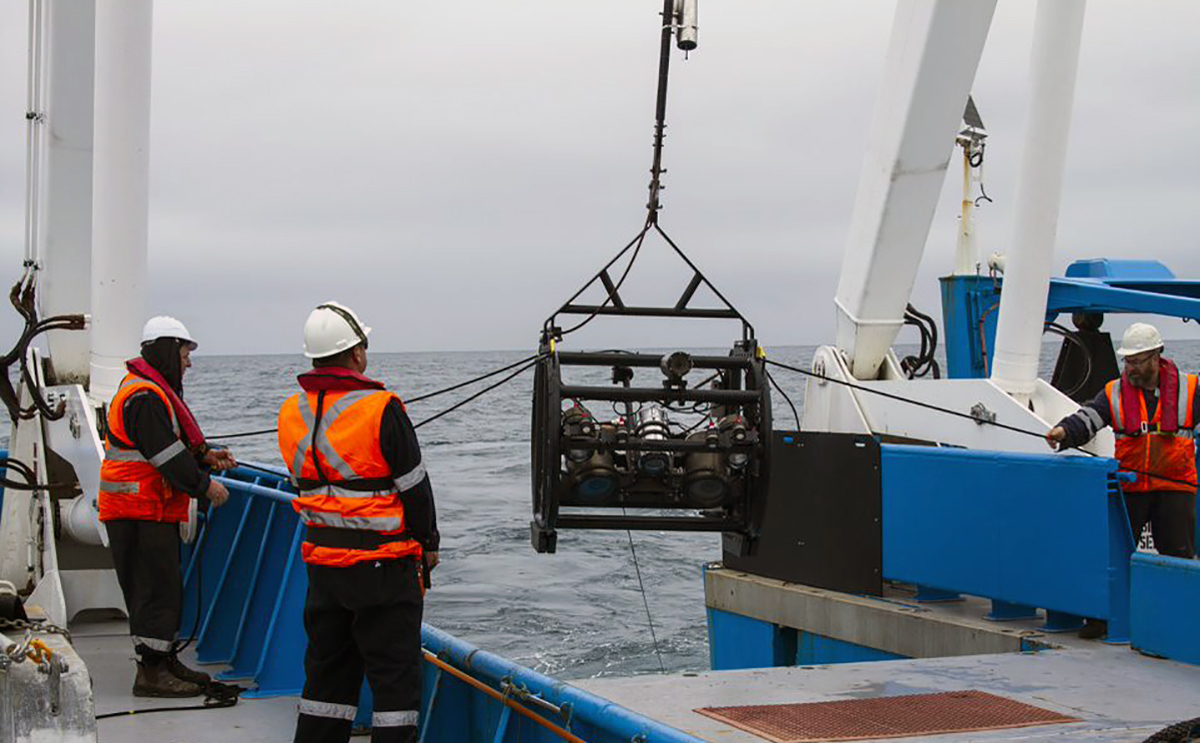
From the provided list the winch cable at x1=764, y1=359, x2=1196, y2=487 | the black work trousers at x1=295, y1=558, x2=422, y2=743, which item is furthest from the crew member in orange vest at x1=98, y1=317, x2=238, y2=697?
the winch cable at x1=764, y1=359, x2=1196, y2=487

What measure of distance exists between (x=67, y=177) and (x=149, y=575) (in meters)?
3.05

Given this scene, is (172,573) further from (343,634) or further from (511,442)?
(511,442)

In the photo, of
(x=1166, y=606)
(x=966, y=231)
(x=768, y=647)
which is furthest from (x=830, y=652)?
(x=966, y=231)

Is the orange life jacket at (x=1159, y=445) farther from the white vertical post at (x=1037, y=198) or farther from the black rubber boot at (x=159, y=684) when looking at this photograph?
the black rubber boot at (x=159, y=684)

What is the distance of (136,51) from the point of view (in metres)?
7.64

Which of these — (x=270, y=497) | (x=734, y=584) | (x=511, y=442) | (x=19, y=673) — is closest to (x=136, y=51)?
(x=270, y=497)

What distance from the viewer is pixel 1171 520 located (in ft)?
24.6

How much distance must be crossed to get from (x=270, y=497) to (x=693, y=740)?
3.85 meters

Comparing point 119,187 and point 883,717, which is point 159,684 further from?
point 883,717

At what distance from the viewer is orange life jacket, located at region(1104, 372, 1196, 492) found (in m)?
7.50

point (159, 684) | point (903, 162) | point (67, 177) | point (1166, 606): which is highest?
point (903, 162)

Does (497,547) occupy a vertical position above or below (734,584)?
below

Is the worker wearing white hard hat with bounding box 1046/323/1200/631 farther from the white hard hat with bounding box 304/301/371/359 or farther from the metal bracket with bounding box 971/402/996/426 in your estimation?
the white hard hat with bounding box 304/301/371/359

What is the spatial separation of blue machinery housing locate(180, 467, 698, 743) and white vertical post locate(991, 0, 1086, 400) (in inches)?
198
